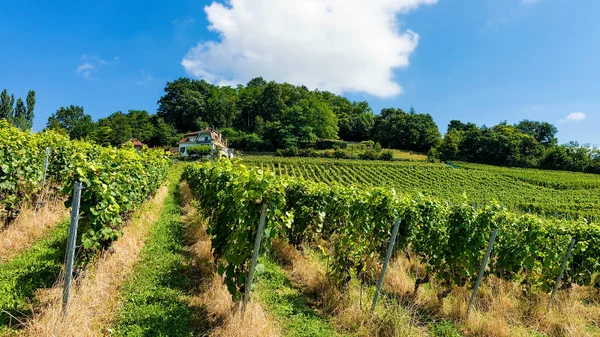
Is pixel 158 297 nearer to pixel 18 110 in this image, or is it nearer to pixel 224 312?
pixel 224 312

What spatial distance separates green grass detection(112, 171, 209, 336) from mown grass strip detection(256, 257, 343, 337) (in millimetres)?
1015

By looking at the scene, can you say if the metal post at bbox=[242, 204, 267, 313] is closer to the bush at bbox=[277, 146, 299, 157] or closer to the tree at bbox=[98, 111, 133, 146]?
the bush at bbox=[277, 146, 299, 157]

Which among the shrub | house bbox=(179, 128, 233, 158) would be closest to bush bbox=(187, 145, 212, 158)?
house bbox=(179, 128, 233, 158)

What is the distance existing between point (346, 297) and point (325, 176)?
134ft

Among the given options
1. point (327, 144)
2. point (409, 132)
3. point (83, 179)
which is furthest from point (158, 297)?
point (409, 132)

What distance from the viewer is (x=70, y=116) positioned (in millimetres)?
92938

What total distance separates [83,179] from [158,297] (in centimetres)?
186

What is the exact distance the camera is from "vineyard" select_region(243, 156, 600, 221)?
3394 cm

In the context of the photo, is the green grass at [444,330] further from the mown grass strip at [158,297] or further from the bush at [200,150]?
the bush at [200,150]

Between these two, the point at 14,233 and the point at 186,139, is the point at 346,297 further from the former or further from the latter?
the point at 186,139

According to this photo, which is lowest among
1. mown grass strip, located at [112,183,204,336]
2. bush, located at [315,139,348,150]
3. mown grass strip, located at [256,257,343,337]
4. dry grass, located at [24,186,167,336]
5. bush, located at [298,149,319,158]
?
mown grass strip, located at [256,257,343,337]

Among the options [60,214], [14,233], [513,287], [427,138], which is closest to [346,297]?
[513,287]

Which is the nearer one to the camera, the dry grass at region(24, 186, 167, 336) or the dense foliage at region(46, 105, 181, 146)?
the dry grass at region(24, 186, 167, 336)

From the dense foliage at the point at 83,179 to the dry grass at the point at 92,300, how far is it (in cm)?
35
